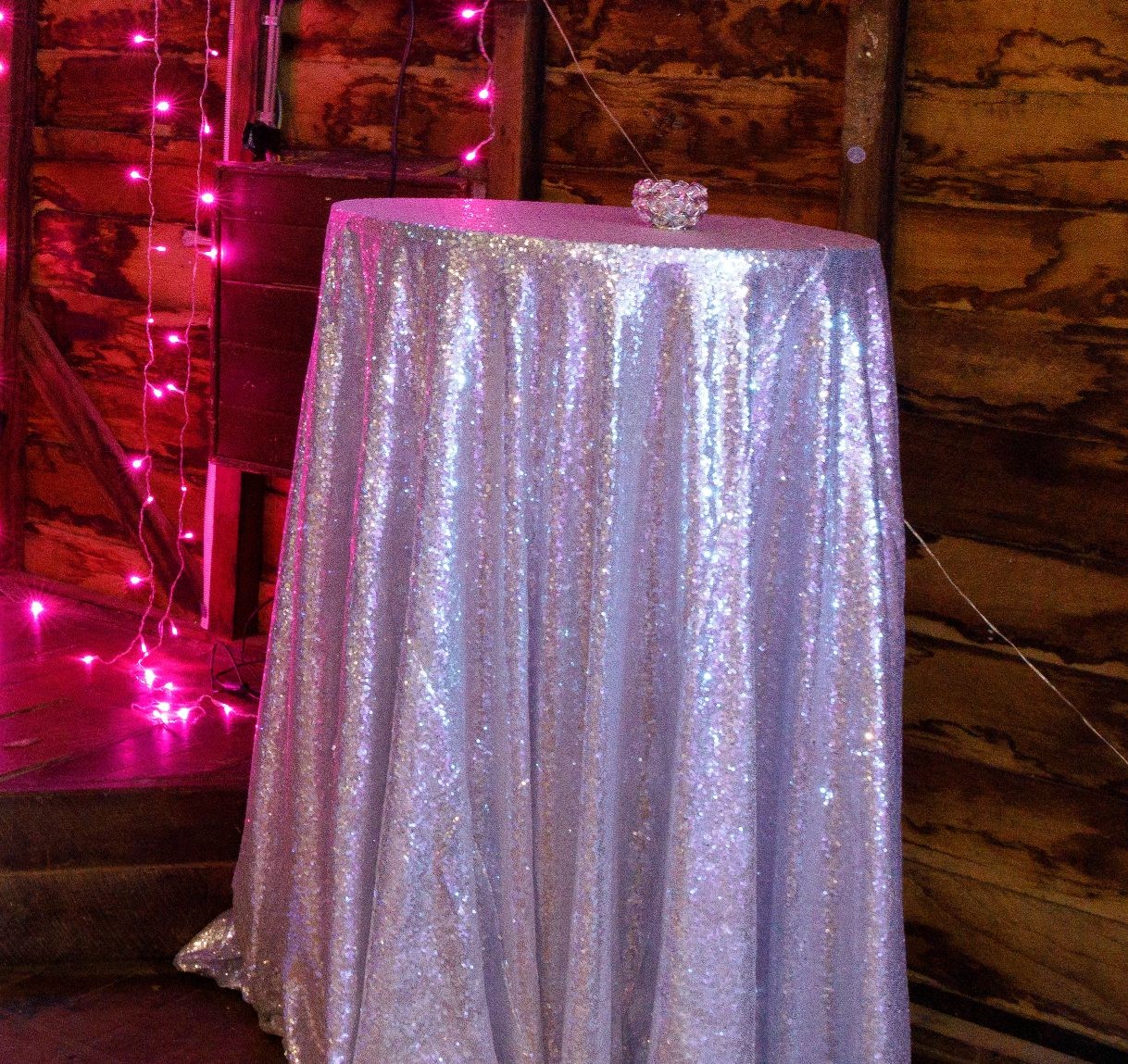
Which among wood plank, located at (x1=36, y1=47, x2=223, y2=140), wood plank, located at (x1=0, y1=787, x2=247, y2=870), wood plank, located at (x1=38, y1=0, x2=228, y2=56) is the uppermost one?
wood plank, located at (x1=38, y1=0, x2=228, y2=56)

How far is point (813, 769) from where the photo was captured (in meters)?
1.42

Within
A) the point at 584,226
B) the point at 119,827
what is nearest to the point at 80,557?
the point at 119,827

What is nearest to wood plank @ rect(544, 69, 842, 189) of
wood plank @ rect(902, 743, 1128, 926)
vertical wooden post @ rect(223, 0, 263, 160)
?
vertical wooden post @ rect(223, 0, 263, 160)

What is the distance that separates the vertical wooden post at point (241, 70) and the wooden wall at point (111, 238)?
167 millimetres

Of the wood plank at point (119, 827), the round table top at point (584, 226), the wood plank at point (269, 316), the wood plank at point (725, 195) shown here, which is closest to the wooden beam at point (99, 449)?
the wood plank at point (269, 316)

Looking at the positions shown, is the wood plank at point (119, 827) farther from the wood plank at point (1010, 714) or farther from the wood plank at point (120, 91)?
the wood plank at point (120, 91)

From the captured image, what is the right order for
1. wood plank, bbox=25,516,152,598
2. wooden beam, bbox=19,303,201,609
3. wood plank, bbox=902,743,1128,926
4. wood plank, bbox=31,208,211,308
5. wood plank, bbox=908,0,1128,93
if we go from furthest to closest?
wood plank, bbox=25,516,152,598 → wooden beam, bbox=19,303,201,609 → wood plank, bbox=31,208,211,308 → wood plank, bbox=902,743,1128,926 → wood plank, bbox=908,0,1128,93

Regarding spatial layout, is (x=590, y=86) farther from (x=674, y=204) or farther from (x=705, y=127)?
A: (x=674, y=204)

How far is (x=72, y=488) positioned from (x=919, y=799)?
1.96 metres

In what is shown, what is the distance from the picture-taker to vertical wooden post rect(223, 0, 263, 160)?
97.5 inches

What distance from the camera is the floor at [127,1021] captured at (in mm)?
1771

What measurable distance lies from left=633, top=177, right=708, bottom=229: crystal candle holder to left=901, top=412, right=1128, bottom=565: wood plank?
0.53 meters

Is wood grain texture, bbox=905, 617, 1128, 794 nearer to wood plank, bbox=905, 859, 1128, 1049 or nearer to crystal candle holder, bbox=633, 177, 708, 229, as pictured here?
wood plank, bbox=905, 859, 1128, 1049

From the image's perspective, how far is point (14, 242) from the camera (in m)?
2.99
